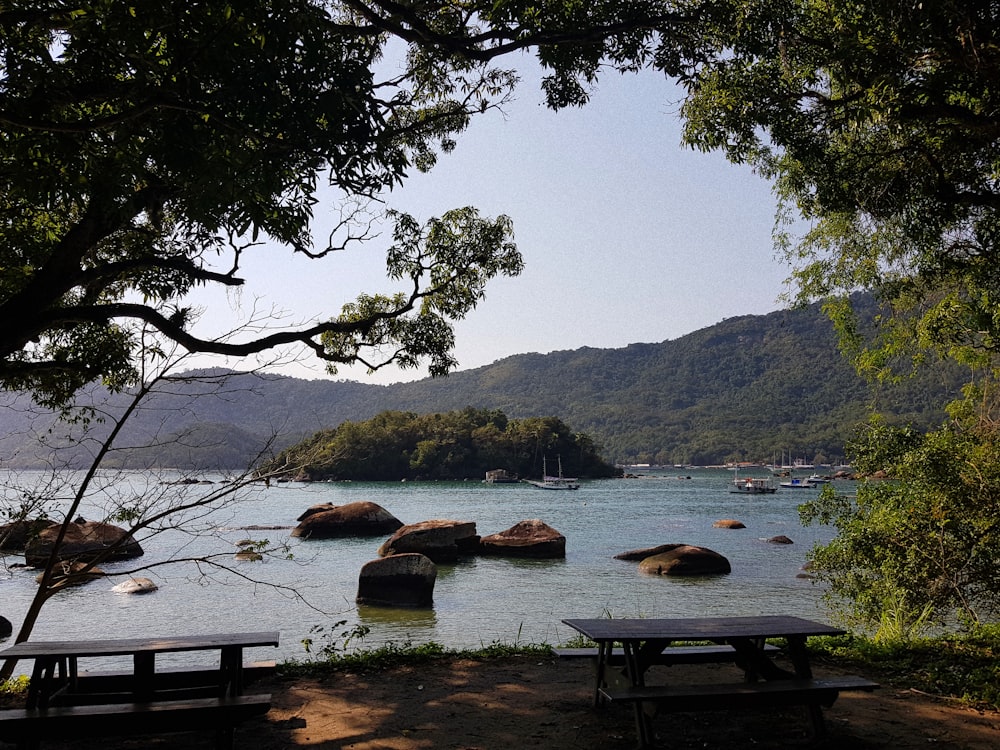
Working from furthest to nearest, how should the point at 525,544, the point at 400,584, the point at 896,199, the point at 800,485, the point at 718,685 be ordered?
the point at 800,485, the point at 525,544, the point at 400,584, the point at 896,199, the point at 718,685

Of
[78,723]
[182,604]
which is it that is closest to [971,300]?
[78,723]

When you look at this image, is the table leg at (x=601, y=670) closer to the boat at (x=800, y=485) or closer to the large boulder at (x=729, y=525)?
the large boulder at (x=729, y=525)

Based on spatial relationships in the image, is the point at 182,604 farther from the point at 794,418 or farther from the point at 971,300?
the point at 794,418

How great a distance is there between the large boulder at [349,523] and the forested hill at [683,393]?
72626 mm

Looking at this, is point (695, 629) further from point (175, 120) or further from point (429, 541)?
point (429, 541)

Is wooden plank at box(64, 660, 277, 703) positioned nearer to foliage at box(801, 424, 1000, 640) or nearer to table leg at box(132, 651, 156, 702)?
table leg at box(132, 651, 156, 702)

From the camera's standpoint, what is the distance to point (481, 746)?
14.7ft

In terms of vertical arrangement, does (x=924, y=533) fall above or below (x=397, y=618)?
above

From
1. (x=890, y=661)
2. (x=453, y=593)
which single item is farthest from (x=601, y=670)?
(x=453, y=593)

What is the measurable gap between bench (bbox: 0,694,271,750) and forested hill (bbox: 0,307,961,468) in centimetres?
10281

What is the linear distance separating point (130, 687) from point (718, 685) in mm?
3701

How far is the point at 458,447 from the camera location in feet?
296

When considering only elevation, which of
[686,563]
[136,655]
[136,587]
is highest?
[136,655]

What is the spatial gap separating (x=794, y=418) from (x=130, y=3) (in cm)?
12475
